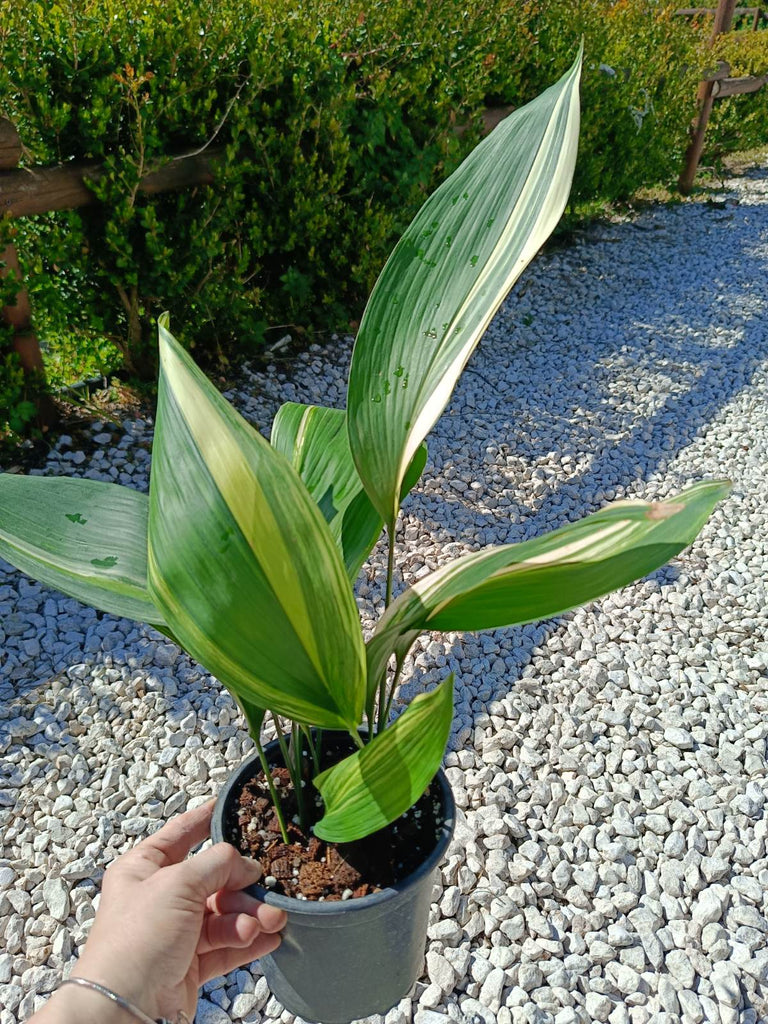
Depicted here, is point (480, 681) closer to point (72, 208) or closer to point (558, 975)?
point (558, 975)

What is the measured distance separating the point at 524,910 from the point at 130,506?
100cm

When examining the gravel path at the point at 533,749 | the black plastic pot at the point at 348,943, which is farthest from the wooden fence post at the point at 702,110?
the black plastic pot at the point at 348,943

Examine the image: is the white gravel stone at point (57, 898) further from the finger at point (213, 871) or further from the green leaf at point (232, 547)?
the green leaf at point (232, 547)

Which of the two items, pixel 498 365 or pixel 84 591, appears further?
pixel 498 365

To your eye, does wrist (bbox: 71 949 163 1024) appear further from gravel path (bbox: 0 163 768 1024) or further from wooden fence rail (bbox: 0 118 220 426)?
wooden fence rail (bbox: 0 118 220 426)

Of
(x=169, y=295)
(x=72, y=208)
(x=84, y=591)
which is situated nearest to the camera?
(x=84, y=591)

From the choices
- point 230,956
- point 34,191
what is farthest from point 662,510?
point 34,191

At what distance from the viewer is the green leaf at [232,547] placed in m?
0.63

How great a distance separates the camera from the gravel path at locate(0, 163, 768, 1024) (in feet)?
4.28

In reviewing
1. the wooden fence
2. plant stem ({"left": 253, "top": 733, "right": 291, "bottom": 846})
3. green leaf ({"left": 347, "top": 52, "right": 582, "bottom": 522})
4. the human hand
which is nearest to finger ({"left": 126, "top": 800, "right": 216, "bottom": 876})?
the human hand

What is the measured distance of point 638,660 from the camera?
1927 mm

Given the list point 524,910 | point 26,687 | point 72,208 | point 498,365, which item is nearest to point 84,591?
point 524,910

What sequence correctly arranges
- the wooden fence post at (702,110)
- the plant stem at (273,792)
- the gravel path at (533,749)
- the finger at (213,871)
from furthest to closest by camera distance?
1. the wooden fence post at (702,110)
2. the gravel path at (533,749)
3. the plant stem at (273,792)
4. the finger at (213,871)

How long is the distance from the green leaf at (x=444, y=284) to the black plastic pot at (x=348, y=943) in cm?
46
